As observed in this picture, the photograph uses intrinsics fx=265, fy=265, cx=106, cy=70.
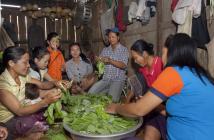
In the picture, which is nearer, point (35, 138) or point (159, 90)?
point (159, 90)

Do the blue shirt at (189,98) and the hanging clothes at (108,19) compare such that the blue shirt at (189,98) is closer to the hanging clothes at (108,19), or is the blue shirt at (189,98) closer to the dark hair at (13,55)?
the dark hair at (13,55)

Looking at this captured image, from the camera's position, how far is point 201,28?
4.26 meters

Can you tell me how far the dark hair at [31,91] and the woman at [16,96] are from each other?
0.32 m

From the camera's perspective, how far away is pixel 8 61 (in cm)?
323

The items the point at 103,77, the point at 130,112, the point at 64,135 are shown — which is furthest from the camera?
the point at 103,77

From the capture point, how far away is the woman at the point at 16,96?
306cm

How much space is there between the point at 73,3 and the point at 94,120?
24.9ft

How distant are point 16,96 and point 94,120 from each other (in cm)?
116

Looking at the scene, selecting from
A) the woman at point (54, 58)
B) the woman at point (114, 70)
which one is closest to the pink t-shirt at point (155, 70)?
the woman at point (114, 70)

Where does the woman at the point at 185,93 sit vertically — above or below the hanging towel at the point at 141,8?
below

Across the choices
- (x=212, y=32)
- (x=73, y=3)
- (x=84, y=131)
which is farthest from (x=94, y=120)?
(x=73, y=3)

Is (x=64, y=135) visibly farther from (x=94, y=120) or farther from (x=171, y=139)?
(x=171, y=139)

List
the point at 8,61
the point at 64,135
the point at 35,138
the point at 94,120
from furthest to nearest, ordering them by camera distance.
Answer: the point at 35,138, the point at 64,135, the point at 8,61, the point at 94,120

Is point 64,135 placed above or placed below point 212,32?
below
